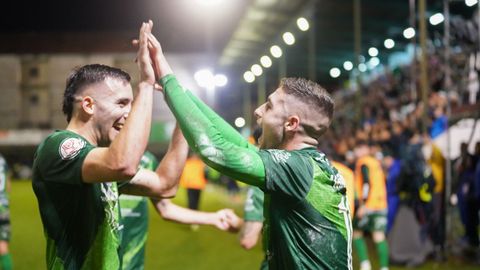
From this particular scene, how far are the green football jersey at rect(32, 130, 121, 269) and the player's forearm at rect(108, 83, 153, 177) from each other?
205 millimetres

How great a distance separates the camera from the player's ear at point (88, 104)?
8.68 ft

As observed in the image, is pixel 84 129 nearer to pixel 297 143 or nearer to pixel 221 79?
pixel 297 143

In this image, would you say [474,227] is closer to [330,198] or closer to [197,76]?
[330,198]

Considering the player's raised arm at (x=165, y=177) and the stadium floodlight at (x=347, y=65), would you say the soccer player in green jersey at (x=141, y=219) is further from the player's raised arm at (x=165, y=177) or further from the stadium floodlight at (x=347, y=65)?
the stadium floodlight at (x=347, y=65)

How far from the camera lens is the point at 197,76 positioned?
146 ft

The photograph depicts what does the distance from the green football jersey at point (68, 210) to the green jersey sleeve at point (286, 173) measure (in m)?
0.79

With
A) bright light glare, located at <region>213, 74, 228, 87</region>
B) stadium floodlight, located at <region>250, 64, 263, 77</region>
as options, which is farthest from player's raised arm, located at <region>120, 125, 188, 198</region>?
bright light glare, located at <region>213, 74, 228, 87</region>

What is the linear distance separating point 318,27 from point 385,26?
272 centimetres

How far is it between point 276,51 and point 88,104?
1038 inches

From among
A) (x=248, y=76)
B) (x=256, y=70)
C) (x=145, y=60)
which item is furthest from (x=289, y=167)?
(x=248, y=76)

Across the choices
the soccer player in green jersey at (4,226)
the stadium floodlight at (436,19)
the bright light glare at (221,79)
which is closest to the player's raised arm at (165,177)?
the soccer player in green jersey at (4,226)

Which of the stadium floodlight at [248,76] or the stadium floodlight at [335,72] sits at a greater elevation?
the stadium floodlight at [248,76]

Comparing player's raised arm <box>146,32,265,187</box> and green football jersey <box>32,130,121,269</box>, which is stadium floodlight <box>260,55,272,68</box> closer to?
green football jersey <box>32,130,121,269</box>

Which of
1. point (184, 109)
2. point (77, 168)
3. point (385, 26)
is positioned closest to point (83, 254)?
point (77, 168)
